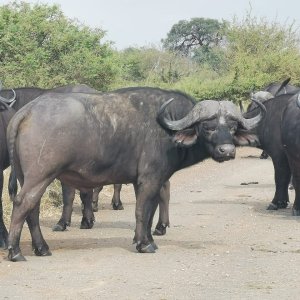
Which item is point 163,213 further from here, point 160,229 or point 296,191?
point 296,191

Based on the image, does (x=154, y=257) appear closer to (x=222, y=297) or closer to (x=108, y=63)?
(x=222, y=297)

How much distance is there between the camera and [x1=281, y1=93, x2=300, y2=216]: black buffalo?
42.2 ft

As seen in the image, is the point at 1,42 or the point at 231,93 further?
the point at 231,93

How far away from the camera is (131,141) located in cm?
970

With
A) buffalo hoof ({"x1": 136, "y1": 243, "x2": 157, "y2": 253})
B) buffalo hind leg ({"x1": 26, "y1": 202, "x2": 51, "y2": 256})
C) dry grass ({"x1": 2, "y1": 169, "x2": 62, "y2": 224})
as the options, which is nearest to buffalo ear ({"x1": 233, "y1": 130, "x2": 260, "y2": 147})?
buffalo hoof ({"x1": 136, "y1": 243, "x2": 157, "y2": 253})

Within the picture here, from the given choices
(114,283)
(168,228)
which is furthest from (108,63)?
(114,283)

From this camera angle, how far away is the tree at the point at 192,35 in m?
81.5

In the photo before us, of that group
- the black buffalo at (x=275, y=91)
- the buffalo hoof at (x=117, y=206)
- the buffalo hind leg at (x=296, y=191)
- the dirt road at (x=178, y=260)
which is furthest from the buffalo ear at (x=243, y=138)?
→ the black buffalo at (x=275, y=91)

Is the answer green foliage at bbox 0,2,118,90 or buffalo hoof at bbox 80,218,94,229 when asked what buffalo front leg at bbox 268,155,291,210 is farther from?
green foliage at bbox 0,2,118,90

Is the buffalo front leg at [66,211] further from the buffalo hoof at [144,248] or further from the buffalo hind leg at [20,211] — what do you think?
the buffalo hind leg at [20,211]

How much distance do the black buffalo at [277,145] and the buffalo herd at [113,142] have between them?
4.28 meters

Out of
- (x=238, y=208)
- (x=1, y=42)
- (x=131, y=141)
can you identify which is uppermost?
(x=1, y=42)

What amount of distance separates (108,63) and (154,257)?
14.6 m

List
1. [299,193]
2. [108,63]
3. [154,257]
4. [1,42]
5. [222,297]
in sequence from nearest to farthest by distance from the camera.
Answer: [222,297]
[154,257]
[299,193]
[1,42]
[108,63]
